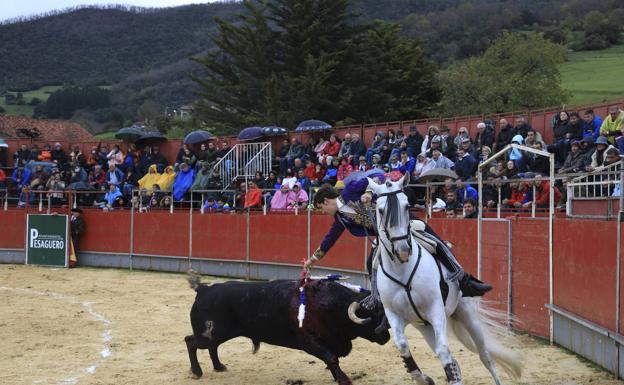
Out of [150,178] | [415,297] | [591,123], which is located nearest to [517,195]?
[591,123]

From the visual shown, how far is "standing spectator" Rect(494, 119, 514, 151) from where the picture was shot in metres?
17.2

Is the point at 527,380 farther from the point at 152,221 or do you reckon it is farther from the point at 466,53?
the point at 466,53

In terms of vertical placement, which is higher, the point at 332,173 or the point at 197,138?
the point at 197,138

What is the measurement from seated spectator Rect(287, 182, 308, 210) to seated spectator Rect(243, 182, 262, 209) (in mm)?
1265

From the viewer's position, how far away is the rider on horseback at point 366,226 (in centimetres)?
841

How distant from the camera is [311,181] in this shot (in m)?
20.8

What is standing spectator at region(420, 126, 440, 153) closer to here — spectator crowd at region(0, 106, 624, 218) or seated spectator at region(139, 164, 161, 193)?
spectator crowd at region(0, 106, 624, 218)

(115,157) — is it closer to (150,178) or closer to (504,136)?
(150,178)

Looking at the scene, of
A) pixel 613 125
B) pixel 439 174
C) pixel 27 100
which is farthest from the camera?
pixel 27 100

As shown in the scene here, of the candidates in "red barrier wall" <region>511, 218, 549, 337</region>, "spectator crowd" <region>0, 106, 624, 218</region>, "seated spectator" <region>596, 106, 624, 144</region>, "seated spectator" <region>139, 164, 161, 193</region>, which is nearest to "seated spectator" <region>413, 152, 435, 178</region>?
"spectator crowd" <region>0, 106, 624, 218</region>

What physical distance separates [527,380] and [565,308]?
195 cm

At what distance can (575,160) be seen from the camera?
14133 mm

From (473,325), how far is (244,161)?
683 inches

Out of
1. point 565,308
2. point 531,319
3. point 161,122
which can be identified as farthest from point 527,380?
point 161,122
